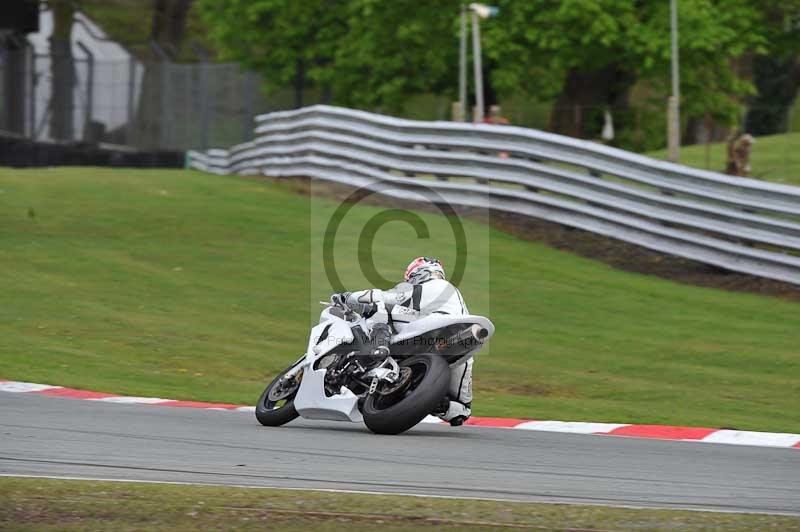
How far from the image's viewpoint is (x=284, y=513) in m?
5.96

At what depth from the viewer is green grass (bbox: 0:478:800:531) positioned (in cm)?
573

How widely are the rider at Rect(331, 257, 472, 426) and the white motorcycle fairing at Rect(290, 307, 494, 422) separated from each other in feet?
0.34

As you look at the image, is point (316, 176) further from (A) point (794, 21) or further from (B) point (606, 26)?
(A) point (794, 21)

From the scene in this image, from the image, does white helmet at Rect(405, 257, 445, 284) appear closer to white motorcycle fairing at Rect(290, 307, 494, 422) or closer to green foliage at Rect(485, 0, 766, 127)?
white motorcycle fairing at Rect(290, 307, 494, 422)

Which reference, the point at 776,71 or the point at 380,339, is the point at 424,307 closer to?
the point at 380,339

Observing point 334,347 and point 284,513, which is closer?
point 284,513

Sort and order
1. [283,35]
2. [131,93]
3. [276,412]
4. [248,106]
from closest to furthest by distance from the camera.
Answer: [276,412], [248,106], [131,93], [283,35]

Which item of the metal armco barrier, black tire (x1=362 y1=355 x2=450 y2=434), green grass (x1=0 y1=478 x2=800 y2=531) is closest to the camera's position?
green grass (x1=0 y1=478 x2=800 y2=531)

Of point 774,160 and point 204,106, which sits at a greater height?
point 204,106

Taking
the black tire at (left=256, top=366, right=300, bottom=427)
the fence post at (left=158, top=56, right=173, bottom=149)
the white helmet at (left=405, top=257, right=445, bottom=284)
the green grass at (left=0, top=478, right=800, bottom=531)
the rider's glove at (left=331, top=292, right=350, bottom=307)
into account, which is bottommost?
the black tire at (left=256, top=366, right=300, bottom=427)

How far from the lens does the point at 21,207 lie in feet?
63.3

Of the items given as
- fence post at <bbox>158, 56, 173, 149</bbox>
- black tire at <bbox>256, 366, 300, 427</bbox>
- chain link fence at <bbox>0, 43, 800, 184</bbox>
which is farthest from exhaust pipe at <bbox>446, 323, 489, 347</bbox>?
fence post at <bbox>158, 56, 173, 149</bbox>

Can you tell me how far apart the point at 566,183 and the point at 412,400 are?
10.1 meters

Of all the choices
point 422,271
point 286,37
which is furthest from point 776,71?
point 422,271
